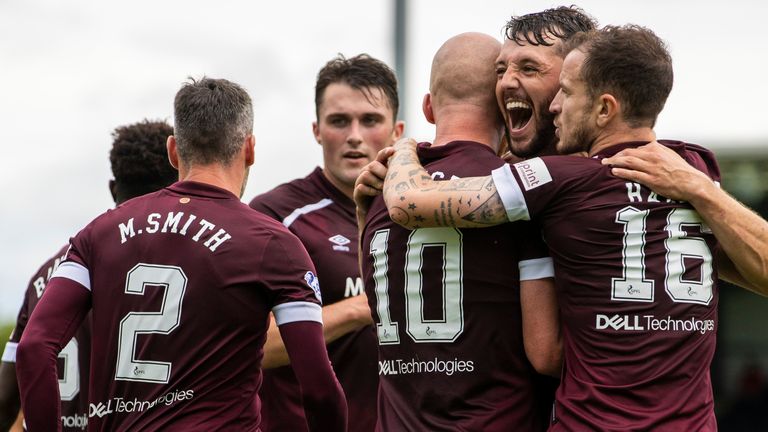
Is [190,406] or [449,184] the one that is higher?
[449,184]

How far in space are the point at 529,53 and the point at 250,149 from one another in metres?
1.27

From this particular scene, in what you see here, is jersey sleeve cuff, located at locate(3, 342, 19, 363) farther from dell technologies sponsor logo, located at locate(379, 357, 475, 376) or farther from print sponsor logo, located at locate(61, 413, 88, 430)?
dell technologies sponsor logo, located at locate(379, 357, 475, 376)

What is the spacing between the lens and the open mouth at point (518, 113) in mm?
4930

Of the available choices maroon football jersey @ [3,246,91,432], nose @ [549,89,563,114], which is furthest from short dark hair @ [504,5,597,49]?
maroon football jersey @ [3,246,91,432]

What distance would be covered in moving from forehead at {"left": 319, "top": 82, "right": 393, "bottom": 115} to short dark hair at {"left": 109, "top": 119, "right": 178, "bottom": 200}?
1.22 meters

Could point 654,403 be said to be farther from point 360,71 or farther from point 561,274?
point 360,71

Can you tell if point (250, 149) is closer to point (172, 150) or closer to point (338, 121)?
point (172, 150)

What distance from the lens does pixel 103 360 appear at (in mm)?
4719

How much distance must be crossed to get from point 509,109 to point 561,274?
0.85 metres

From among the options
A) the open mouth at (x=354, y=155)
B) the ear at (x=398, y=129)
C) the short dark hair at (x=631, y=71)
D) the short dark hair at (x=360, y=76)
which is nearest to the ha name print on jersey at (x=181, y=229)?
the short dark hair at (x=631, y=71)

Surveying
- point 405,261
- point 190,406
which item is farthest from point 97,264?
point 405,261

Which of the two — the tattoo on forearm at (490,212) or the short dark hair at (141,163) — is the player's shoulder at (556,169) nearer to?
the tattoo on forearm at (490,212)

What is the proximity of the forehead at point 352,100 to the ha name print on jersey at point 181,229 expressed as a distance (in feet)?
7.76

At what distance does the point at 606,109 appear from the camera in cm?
454
